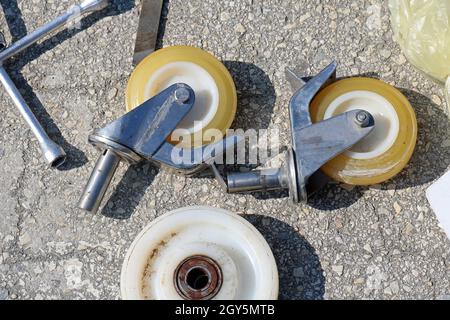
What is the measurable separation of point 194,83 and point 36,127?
0.38 meters

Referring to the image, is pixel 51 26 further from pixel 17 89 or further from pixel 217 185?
pixel 217 185

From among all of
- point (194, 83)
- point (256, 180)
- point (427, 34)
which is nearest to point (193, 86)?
point (194, 83)

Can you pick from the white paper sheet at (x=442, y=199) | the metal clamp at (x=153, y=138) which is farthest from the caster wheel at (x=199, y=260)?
the white paper sheet at (x=442, y=199)

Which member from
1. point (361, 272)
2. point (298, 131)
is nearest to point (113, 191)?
point (298, 131)

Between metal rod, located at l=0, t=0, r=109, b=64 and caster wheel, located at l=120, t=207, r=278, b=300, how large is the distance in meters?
0.54

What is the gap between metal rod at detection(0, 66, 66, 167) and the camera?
4.70 feet

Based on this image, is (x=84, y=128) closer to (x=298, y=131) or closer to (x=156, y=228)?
(x=156, y=228)

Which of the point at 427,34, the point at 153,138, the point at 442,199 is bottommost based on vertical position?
the point at 442,199

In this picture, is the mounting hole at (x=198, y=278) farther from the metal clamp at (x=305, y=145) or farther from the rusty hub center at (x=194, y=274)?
the metal clamp at (x=305, y=145)

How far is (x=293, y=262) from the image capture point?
4.58 feet

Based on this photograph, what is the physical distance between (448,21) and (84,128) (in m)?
0.85

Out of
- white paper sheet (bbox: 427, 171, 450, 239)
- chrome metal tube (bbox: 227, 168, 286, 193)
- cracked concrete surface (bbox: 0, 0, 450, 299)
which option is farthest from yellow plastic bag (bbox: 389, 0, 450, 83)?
chrome metal tube (bbox: 227, 168, 286, 193)

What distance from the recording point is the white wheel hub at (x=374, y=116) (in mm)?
1366

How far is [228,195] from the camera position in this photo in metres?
1.45
